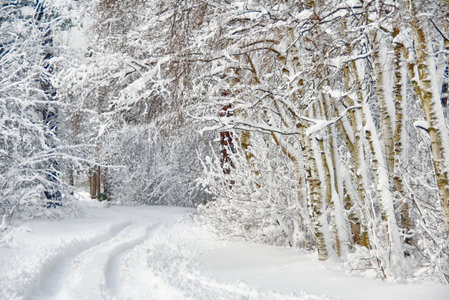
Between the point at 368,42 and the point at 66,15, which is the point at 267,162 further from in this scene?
the point at 66,15

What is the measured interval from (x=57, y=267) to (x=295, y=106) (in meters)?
4.97

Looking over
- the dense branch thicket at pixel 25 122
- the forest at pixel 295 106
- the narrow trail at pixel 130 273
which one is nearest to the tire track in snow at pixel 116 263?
the narrow trail at pixel 130 273

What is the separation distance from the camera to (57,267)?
7.81 m

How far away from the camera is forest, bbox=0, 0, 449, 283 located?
5293mm

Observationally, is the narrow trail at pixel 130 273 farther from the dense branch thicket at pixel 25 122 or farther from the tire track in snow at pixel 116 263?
the dense branch thicket at pixel 25 122

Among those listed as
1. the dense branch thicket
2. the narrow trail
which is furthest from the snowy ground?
the dense branch thicket

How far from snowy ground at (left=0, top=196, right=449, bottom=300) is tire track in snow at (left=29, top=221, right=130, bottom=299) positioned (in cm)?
1

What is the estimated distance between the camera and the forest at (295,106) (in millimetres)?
5293

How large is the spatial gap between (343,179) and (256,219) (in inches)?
105

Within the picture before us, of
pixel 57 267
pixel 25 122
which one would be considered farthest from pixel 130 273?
pixel 25 122

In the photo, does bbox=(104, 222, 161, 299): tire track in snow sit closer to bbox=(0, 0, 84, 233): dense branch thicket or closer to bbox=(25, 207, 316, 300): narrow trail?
bbox=(25, 207, 316, 300): narrow trail

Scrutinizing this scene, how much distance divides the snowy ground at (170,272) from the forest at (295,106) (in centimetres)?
53

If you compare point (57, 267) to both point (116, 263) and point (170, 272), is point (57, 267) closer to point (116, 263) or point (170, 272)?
point (116, 263)

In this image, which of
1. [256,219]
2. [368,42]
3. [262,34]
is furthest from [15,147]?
[368,42]
